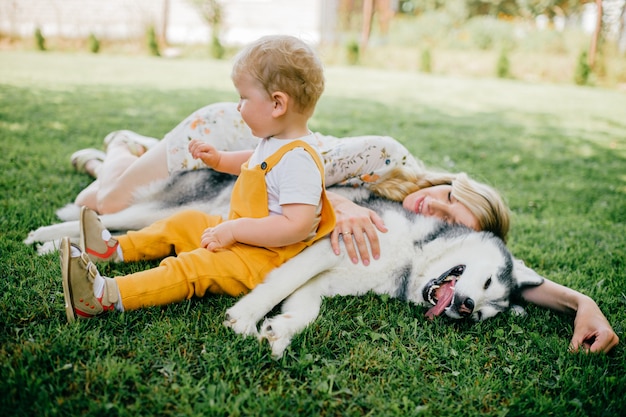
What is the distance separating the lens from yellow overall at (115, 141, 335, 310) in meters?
2.20

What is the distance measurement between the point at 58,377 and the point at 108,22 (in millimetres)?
19596

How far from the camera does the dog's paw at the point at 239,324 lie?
213 centimetres

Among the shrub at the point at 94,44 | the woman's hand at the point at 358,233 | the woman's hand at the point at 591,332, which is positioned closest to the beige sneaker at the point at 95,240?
the woman's hand at the point at 358,233

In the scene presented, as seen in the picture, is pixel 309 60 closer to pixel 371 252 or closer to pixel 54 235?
pixel 371 252

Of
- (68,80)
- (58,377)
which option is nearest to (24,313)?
(58,377)

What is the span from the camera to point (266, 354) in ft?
6.62

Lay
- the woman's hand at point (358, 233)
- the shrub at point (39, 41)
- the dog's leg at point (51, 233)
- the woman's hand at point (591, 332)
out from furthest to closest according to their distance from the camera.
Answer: the shrub at point (39, 41) → the dog's leg at point (51, 233) → the woman's hand at point (358, 233) → the woman's hand at point (591, 332)

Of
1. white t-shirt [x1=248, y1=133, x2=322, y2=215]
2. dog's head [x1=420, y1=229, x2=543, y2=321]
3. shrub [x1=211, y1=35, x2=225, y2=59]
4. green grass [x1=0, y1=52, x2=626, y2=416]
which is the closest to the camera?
green grass [x1=0, y1=52, x2=626, y2=416]

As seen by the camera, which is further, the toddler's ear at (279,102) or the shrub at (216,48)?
the shrub at (216,48)

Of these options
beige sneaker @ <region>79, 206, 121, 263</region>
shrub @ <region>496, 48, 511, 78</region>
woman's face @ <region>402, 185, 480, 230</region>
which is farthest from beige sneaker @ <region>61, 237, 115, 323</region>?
shrub @ <region>496, 48, 511, 78</region>

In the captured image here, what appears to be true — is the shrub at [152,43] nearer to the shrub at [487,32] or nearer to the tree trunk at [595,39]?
the shrub at [487,32]

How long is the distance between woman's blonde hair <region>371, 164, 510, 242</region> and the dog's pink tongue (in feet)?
1.92

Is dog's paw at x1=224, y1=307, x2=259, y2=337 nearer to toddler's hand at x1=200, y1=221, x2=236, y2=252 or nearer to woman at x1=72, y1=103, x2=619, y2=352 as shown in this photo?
toddler's hand at x1=200, y1=221, x2=236, y2=252

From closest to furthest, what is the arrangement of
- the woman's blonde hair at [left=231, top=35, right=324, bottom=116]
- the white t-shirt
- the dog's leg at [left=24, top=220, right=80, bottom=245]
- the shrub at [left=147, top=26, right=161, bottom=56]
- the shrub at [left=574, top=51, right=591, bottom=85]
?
the woman's blonde hair at [left=231, top=35, right=324, bottom=116]
the white t-shirt
the dog's leg at [left=24, top=220, right=80, bottom=245]
the shrub at [left=574, top=51, right=591, bottom=85]
the shrub at [left=147, top=26, right=161, bottom=56]
